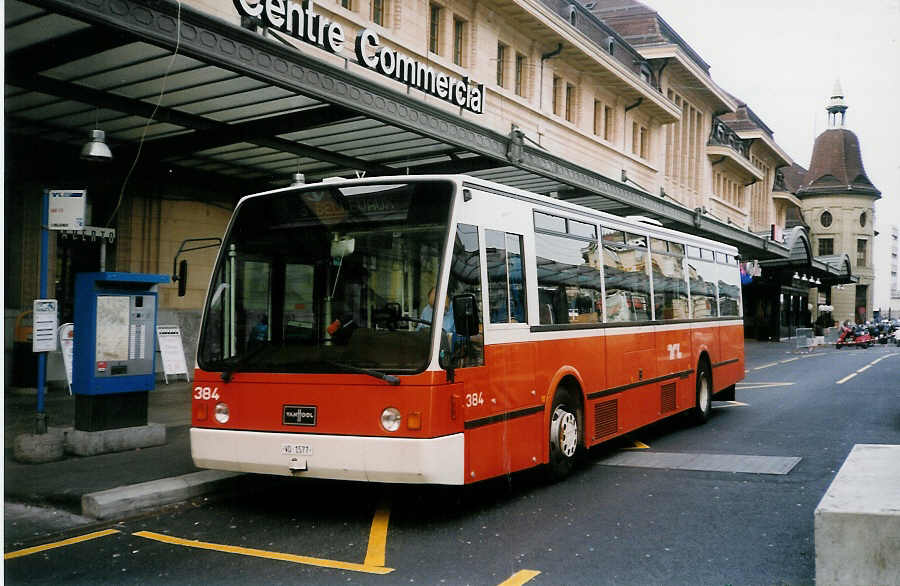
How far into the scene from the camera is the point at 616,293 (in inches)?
404

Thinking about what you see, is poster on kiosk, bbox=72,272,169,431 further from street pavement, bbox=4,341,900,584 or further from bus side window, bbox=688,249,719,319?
bus side window, bbox=688,249,719,319

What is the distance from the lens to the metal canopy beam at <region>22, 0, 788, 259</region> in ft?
30.0

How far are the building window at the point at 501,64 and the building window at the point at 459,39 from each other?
2.03 m

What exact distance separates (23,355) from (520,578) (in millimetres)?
12260

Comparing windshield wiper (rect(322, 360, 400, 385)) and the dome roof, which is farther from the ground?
the dome roof

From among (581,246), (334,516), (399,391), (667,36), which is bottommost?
(334,516)

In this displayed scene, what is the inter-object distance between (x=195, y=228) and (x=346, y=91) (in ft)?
21.4

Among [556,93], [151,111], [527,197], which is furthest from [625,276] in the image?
[556,93]

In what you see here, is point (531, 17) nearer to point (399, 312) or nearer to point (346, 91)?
point (346, 91)

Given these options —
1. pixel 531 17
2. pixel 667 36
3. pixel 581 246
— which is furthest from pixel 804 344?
pixel 581 246

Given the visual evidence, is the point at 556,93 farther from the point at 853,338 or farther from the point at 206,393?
the point at 853,338

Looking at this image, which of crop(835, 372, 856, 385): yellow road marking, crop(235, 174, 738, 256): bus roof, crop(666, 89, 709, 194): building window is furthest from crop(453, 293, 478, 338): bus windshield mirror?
crop(666, 89, 709, 194): building window

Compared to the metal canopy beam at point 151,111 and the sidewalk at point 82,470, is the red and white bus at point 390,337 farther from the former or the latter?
the metal canopy beam at point 151,111

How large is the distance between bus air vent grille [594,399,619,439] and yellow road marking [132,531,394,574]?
4.20 m
